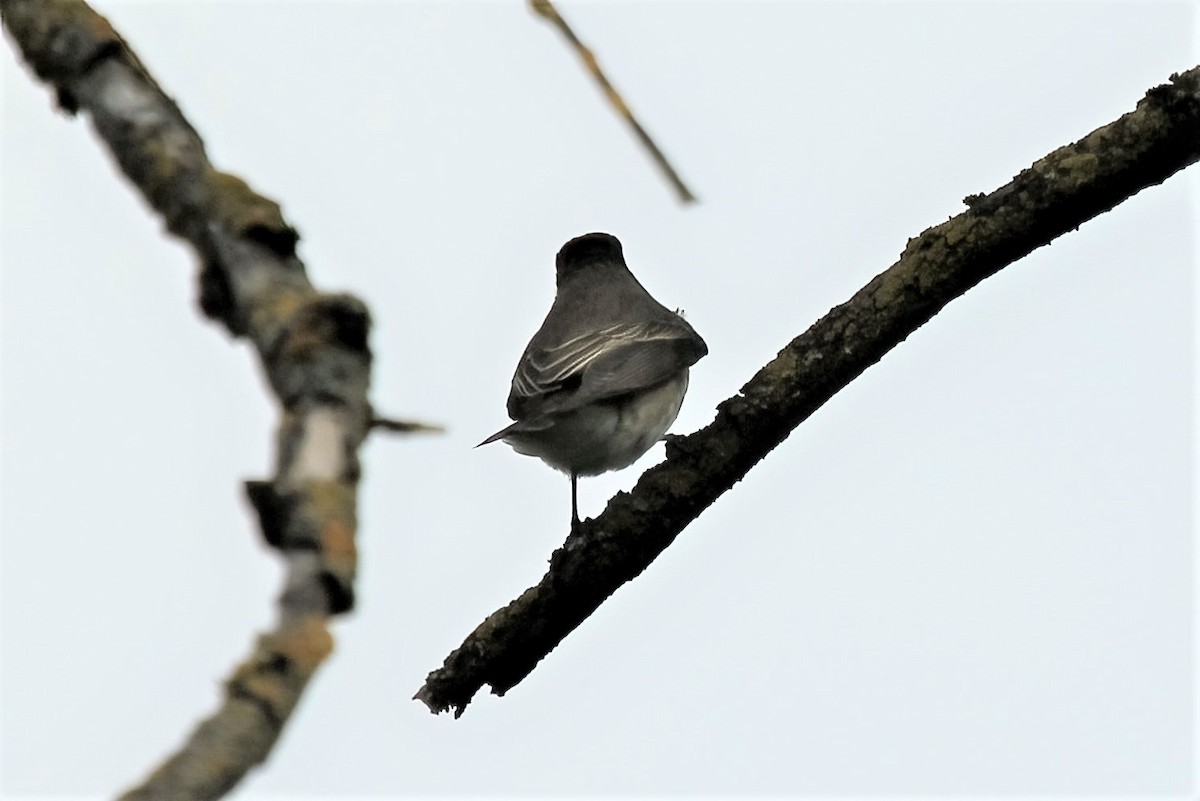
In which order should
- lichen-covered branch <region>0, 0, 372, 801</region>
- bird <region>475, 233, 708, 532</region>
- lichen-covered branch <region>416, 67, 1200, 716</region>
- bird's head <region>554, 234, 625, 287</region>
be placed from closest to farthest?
lichen-covered branch <region>0, 0, 372, 801</region>, lichen-covered branch <region>416, 67, 1200, 716</region>, bird <region>475, 233, 708, 532</region>, bird's head <region>554, 234, 625, 287</region>

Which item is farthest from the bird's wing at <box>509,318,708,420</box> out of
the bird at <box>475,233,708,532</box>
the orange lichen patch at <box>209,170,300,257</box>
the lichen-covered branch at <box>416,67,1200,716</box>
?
the orange lichen patch at <box>209,170,300,257</box>

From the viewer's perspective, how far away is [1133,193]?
4879 millimetres

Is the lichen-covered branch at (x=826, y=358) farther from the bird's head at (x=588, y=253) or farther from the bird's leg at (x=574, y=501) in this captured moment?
the bird's head at (x=588, y=253)

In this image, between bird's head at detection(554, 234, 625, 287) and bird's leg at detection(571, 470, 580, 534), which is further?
bird's head at detection(554, 234, 625, 287)

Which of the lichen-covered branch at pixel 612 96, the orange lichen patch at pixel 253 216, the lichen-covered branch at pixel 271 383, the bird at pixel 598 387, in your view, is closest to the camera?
the lichen-covered branch at pixel 271 383

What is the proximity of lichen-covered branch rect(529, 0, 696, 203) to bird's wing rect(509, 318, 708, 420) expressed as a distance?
520 centimetres

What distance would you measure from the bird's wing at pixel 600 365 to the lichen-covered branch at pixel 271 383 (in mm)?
5249

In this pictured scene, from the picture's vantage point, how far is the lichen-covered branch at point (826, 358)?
480 cm

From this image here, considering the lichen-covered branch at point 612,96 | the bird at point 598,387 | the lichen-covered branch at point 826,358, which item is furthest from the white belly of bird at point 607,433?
the lichen-covered branch at point 612,96

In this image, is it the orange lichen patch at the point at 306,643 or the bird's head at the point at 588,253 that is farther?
the bird's head at the point at 588,253

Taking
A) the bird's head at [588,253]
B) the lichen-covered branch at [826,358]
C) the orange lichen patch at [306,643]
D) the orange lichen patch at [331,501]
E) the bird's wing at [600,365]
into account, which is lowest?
the orange lichen patch at [306,643]

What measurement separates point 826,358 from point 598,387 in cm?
247

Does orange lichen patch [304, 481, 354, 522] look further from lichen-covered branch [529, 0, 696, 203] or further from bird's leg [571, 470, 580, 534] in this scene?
bird's leg [571, 470, 580, 534]

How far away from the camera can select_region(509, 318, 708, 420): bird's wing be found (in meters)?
7.58
